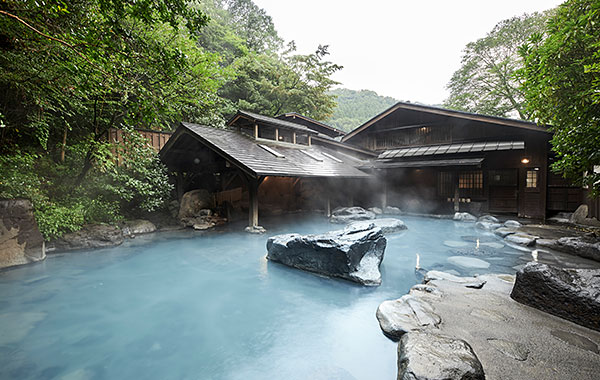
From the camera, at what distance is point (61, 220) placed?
613cm

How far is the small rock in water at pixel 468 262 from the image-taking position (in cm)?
516

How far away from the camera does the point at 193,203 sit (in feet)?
32.6

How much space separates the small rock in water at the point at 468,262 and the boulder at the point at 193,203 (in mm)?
9033

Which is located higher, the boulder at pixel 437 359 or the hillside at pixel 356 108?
the hillside at pixel 356 108

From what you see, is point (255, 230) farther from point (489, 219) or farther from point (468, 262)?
point (489, 219)

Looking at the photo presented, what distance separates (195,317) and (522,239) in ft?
27.9

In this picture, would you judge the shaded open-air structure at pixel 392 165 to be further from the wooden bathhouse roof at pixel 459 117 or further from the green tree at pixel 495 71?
the green tree at pixel 495 71

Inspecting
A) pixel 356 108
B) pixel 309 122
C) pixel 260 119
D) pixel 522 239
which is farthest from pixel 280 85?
pixel 356 108

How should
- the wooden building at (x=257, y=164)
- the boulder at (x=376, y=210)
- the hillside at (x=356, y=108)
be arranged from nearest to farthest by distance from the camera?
1. the wooden building at (x=257, y=164)
2. the boulder at (x=376, y=210)
3. the hillside at (x=356, y=108)

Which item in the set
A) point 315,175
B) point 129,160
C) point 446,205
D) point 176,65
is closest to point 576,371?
point 176,65

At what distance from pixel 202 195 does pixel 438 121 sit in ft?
40.9

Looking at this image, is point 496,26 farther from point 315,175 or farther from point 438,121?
point 315,175

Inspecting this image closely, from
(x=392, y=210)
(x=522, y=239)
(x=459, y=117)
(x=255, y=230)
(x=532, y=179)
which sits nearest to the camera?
(x=522, y=239)

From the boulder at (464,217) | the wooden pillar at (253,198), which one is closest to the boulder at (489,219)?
the boulder at (464,217)
